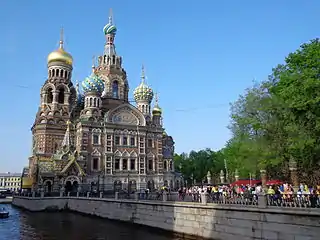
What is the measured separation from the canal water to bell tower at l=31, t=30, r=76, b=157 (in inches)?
709

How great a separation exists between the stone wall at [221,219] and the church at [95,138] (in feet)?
44.1

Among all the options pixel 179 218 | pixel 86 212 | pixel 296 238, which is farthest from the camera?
pixel 86 212

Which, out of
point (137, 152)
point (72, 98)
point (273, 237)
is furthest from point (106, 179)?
point (273, 237)

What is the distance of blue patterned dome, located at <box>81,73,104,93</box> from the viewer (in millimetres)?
46812

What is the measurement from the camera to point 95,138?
43812mm

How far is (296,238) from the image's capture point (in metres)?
13.5

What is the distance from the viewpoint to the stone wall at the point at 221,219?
13461 millimetres

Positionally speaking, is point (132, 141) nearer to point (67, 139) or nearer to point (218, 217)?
point (67, 139)

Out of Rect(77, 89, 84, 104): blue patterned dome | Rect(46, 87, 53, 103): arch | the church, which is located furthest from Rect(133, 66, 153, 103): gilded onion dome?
Rect(46, 87, 53, 103): arch

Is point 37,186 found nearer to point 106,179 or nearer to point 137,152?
point 106,179

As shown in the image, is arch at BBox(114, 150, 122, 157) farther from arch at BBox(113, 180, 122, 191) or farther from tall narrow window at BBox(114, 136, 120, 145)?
arch at BBox(113, 180, 122, 191)

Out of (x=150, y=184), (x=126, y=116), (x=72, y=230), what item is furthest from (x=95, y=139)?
(x=72, y=230)

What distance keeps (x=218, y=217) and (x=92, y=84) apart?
3372cm

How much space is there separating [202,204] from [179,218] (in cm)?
232
